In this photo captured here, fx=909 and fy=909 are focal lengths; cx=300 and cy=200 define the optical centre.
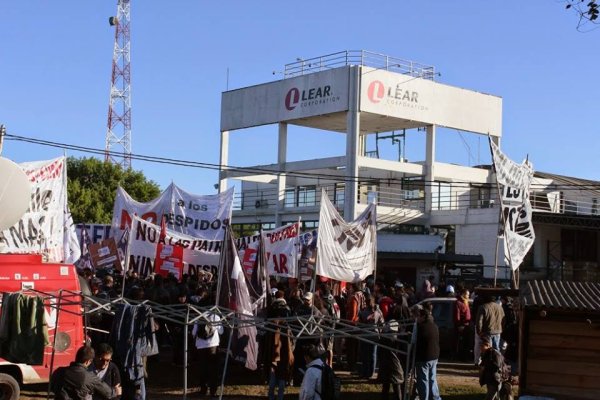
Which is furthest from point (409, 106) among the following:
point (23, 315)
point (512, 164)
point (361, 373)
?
point (23, 315)

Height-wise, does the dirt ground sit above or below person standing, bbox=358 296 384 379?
below

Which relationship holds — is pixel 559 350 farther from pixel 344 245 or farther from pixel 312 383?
pixel 344 245

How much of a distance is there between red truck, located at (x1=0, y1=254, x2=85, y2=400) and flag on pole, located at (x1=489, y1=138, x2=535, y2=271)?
33.6ft

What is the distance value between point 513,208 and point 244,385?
769cm

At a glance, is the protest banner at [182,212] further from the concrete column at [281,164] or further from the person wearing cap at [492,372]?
the concrete column at [281,164]

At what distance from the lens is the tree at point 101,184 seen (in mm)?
60312

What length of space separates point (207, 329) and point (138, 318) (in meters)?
2.67

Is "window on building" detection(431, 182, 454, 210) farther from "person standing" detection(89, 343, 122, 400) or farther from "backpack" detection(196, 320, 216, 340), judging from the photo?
"person standing" detection(89, 343, 122, 400)

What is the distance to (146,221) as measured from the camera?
23.5m

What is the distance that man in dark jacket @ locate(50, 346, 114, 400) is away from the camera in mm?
10172

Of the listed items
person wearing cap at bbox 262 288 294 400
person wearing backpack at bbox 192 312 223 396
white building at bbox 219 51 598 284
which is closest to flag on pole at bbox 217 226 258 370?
person wearing cap at bbox 262 288 294 400

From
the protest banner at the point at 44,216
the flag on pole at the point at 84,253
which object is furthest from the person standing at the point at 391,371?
the flag on pole at the point at 84,253

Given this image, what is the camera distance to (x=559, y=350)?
13109 millimetres

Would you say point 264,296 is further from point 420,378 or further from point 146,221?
point 146,221
